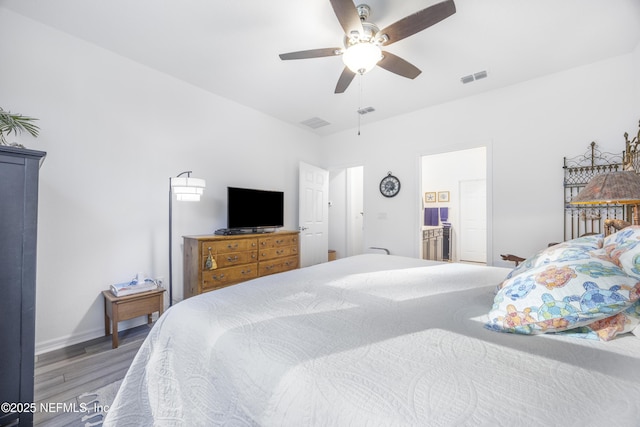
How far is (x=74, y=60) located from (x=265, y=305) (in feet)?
9.98

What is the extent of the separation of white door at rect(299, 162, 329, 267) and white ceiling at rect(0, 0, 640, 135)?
5.37ft

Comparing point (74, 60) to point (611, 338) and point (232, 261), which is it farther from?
point (611, 338)

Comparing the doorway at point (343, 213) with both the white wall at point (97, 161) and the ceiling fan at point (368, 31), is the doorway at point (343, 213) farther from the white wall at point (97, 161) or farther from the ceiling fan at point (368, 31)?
the ceiling fan at point (368, 31)

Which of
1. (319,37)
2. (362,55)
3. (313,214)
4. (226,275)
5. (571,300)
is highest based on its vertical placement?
(319,37)

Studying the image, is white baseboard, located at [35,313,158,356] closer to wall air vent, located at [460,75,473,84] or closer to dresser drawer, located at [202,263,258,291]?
dresser drawer, located at [202,263,258,291]

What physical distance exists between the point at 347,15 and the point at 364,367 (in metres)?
2.03

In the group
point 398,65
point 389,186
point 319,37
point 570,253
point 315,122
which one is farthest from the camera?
point 315,122

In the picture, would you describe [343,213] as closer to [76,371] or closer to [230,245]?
[230,245]

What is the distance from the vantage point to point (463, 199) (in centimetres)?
659

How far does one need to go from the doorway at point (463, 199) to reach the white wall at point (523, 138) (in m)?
2.35

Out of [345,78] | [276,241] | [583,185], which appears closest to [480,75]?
Answer: [583,185]

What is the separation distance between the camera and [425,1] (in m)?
1.94

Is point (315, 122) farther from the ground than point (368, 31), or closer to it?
farther from the ground

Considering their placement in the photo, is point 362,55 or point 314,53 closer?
point 362,55
